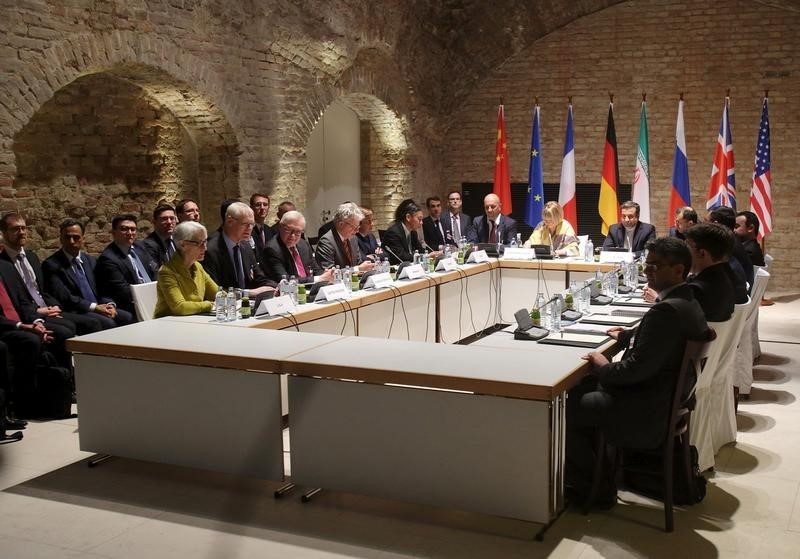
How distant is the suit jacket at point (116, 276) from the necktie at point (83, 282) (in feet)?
0.31

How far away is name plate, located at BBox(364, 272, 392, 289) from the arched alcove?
2704mm

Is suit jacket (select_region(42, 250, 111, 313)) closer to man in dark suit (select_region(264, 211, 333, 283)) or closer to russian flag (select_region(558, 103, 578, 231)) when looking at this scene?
man in dark suit (select_region(264, 211, 333, 283))

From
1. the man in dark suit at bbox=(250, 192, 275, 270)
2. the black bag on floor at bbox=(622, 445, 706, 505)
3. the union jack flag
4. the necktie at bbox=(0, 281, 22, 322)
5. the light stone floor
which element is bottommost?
the light stone floor

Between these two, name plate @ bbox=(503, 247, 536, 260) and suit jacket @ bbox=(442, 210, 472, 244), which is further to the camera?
suit jacket @ bbox=(442, 210, 472, 244)

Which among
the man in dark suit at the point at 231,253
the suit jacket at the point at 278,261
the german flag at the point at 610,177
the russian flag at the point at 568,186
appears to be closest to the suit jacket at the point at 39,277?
the man in dark suit at the point at 231,253

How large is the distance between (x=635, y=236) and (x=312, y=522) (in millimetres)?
5243

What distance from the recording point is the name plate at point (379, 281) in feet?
20.3

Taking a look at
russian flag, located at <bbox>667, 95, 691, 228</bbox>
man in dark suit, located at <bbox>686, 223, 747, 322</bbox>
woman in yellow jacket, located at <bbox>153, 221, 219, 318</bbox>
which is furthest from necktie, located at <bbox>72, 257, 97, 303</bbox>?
russian flag, located at <bbox>667, 95, 691, 228</bbox>

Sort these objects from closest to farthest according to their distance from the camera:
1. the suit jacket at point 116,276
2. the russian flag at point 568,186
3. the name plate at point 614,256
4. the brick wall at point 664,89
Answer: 1. the suit jacket at point 116,276
2. the name plate at point 614,256
3. the russian flag at point 568,186
4. the brick wall at point 664,89

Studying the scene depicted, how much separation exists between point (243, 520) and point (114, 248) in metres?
3.21

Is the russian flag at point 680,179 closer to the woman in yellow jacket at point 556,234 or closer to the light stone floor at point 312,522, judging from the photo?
the woman in yellow jacket at point 556,234

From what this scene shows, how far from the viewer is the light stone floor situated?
3.41 metres

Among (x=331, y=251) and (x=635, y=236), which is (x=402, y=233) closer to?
(x=331, y=251)

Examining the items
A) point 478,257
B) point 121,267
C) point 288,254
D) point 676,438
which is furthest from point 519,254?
point 676,438
